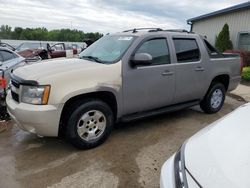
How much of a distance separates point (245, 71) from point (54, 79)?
9.23 m

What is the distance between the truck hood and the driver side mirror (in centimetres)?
56

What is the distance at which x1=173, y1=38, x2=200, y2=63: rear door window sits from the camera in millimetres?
5174

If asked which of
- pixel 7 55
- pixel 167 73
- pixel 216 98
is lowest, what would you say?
pixel 216 98

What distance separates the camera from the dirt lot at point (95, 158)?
131 inches

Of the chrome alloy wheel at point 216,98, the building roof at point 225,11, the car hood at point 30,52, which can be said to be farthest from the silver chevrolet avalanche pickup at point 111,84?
the car hood at point 30,52

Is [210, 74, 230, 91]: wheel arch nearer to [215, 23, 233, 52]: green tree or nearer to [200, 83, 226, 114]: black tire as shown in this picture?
[200, 83, 226, 114]: black tire

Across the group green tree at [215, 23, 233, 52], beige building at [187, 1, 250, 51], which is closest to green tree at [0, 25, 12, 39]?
beige building at [187, 1, 250, 51]

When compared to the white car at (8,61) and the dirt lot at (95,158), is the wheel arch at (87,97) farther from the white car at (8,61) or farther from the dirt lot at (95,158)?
the white car at (8,61)

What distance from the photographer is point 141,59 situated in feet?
14.2

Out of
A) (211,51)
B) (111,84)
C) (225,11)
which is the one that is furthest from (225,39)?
(111,84)

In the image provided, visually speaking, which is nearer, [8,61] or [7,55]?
[8,61]

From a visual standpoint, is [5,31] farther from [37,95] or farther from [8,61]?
[37,95]

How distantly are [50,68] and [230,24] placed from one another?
49.2ft

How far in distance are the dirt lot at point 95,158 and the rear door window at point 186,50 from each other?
1.34m
